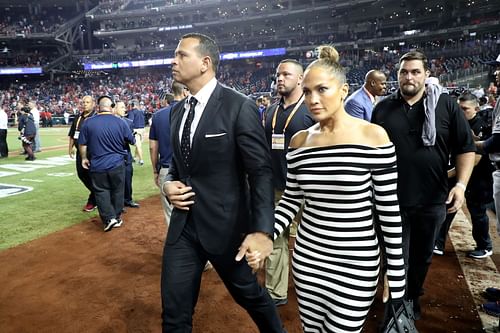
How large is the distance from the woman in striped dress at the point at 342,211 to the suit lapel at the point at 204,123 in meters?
0.61

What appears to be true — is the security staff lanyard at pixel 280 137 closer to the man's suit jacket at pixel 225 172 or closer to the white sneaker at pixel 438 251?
the man's suit jacket at pixel 225 172

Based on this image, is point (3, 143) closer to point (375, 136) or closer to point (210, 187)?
point (210, 187)

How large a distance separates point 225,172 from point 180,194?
0.31 m

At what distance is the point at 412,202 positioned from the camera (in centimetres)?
296

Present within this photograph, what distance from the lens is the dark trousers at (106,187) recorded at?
6.01 meters

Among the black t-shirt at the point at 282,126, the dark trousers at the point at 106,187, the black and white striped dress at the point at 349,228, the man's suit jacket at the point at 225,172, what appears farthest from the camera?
the dark trousers at the point at 106,187

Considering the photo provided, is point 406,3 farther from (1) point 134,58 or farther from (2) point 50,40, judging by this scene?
(2) point 50,40

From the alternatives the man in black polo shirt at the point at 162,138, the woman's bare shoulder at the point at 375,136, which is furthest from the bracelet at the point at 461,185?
the man in black polo shirt at the point at 162,138

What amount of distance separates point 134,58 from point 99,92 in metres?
8.38

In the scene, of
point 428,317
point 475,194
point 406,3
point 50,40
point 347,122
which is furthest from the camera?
point 50,40

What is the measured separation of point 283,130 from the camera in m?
3.56

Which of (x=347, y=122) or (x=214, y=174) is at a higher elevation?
(x=347, y=122)

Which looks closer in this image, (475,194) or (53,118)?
(475,194)

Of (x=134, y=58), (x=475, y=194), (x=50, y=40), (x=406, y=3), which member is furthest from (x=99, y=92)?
(x=475, y=194)
